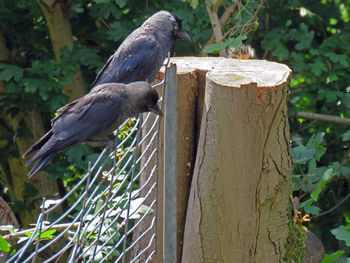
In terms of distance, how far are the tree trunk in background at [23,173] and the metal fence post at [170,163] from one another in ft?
9.68

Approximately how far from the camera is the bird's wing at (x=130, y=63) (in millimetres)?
3922

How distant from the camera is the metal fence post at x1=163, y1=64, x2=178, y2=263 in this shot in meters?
2.10

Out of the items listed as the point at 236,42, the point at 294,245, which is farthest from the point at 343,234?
the point at 236,42

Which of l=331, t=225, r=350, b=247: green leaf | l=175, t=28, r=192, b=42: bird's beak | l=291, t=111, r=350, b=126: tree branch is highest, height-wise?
l=175, t=28, r=192, b=42: bird's beak

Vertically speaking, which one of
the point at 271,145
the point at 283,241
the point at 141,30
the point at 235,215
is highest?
the point at 141,30

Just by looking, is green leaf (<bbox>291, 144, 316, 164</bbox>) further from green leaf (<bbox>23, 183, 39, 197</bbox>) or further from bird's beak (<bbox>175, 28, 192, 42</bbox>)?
green leaf (<bbox>23, 183, 39, 197</bbox>)

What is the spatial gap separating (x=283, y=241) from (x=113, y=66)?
194 centimetres

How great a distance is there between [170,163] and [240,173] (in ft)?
0.93

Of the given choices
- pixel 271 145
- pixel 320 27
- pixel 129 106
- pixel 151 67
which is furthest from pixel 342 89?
pixel 271 145

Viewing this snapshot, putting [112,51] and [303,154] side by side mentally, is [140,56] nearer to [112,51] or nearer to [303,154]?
[112,51]

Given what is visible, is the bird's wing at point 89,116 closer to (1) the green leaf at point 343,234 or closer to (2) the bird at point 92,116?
(2) the bird at point 92,116

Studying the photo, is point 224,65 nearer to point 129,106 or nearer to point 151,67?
point 129,106

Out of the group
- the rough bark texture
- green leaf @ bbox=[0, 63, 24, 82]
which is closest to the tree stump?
the rough bark texture

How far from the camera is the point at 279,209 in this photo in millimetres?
2357
